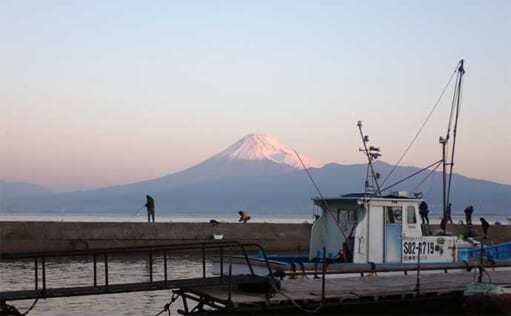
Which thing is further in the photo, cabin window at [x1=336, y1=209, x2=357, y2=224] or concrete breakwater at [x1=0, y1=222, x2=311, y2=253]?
concrete breakwater at [x1=0, y1=222, x2=311, y2=253]

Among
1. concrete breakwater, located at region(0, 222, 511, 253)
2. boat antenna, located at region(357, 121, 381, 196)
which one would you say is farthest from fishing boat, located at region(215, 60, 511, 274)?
concrete breakwater, located at region(0, 222, 511, 253)

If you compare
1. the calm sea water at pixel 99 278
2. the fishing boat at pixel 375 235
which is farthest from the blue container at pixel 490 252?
the calm sea water at pixel 99 278

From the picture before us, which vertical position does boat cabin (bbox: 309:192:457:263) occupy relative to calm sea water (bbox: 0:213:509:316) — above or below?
above

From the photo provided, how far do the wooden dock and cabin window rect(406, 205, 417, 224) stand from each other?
182cm

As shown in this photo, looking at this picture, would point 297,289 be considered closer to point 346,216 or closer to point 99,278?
point 346,216

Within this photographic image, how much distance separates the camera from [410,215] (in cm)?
2081

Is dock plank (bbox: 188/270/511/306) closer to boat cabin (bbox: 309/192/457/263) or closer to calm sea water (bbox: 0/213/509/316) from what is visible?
boat cabin (bbox: 309/192/457/263)

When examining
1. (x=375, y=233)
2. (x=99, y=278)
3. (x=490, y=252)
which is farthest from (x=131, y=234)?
(x=490, y=252)

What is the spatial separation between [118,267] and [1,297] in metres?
15.4

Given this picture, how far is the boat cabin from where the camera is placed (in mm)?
20234

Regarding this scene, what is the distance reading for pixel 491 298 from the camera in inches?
645

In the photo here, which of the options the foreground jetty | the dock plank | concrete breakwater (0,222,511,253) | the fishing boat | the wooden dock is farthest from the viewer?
concrete breakwater (0,222,511,253)

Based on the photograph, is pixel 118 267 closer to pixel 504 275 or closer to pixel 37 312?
pixel 37 312

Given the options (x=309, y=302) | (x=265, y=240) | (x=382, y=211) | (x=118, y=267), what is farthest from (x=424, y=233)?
(x=265, y=240)
